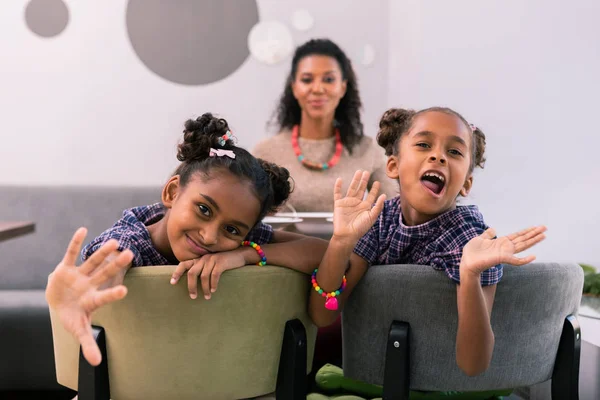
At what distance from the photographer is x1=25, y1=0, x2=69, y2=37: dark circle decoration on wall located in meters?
A: 4.46

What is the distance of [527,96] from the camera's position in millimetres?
4152

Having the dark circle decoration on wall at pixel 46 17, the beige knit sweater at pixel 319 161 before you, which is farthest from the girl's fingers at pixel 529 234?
the dark circle decoration on wall at pixel 46 17

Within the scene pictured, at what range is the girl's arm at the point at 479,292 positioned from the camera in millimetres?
1276

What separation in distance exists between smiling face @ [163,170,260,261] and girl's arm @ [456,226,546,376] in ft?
1.75

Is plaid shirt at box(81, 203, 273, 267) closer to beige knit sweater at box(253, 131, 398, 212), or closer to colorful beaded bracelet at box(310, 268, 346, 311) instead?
colorful beaded bracelet at box(310, 268, 346, 311)

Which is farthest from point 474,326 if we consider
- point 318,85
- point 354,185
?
point 318,85

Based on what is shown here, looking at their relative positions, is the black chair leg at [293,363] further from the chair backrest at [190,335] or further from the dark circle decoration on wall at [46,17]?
the dark circle decoration on wall at [46,17]

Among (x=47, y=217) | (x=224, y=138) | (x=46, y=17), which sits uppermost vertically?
(x=46, y=17)

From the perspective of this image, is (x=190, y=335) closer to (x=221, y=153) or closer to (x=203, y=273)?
(x=203, y=273)

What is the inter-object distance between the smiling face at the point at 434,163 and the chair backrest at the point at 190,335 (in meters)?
0.47

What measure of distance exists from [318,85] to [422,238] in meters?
2.00

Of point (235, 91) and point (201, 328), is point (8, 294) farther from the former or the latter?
point (235, 91)

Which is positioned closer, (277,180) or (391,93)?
(277,180)

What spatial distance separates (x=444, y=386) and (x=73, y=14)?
13.3 feet
